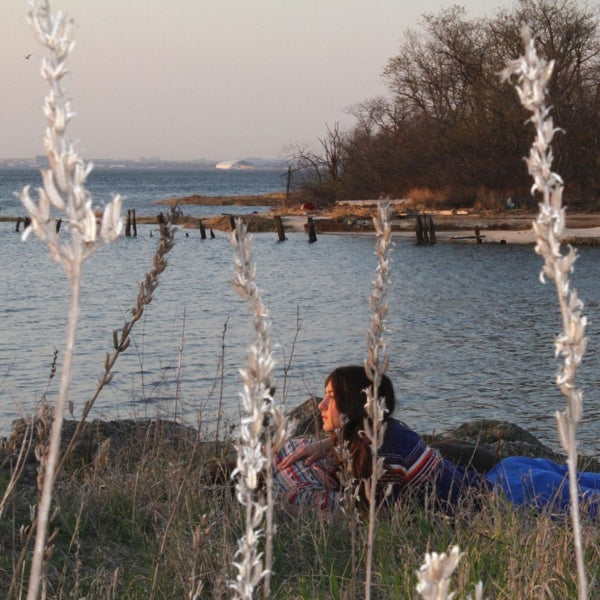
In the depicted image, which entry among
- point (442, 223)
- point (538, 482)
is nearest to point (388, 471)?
point (538, 482)

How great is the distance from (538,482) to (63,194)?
495 cm

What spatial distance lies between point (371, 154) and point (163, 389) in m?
A: 41.0

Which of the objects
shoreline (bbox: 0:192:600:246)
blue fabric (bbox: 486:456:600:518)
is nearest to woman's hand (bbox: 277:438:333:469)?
blue fabric (bbox: 486:456:600:518)

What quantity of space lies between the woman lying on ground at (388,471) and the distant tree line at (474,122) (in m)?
37.3

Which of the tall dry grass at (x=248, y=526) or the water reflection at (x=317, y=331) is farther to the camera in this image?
the water reflection at (x=317, y=331)

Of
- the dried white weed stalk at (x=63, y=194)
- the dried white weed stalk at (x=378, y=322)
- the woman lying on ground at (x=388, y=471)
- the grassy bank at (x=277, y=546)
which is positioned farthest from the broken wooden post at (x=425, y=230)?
the dried white weed stalk at (x=63, y=194)

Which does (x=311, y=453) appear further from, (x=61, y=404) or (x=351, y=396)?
(x=61, y=404)

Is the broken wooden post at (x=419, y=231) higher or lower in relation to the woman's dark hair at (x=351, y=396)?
lower

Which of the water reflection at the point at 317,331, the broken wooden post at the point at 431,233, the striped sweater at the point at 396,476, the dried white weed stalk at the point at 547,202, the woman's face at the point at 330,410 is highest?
the dried white weed stalk at the point at 547,202

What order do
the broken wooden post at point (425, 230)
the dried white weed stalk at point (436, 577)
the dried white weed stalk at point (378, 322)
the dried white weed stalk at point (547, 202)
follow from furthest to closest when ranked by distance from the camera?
the broken wooden post at point (425, 230), the dried white weed stalk at point (378, 322), the dried white weed stalk at point (547, 202), the dried white weed stalk at point (436, 577)

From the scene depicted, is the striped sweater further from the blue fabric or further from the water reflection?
the water reflection

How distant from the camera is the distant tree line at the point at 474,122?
45.2m

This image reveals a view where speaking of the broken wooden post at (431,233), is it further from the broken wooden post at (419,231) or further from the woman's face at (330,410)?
the woman's face at (330,410)

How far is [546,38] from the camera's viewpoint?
149ft
